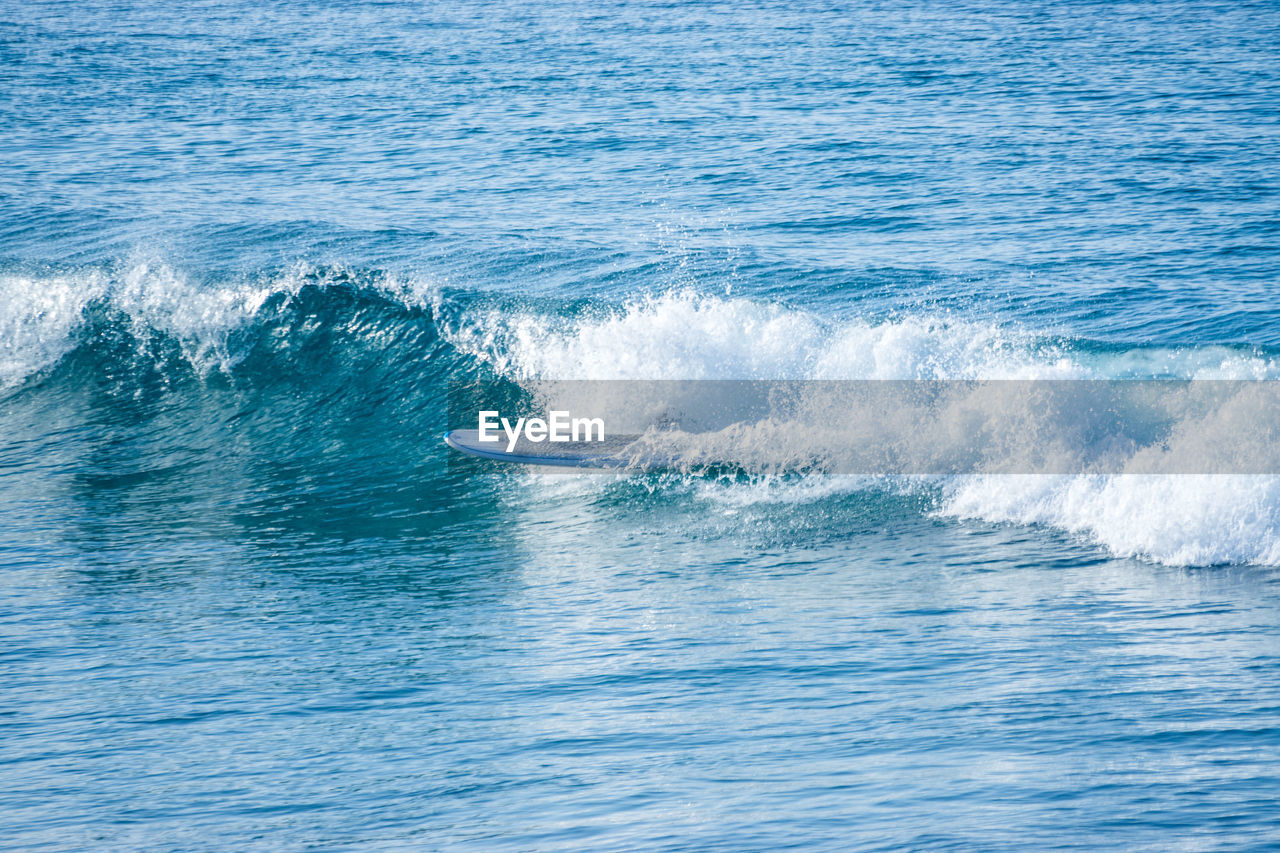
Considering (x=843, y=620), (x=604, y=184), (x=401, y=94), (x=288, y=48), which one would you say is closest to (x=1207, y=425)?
(x=843, y=620)

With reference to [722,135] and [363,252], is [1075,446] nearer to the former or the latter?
[363,252]

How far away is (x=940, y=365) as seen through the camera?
42.8 feet

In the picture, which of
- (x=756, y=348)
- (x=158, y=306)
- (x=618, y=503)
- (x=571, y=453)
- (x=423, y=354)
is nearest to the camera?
(x=618, y=503)

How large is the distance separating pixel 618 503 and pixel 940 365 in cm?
411

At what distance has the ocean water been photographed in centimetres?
643

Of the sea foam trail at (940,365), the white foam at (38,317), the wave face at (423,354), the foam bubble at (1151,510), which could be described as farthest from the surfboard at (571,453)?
the white foam at (38,317)

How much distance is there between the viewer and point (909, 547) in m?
9.90

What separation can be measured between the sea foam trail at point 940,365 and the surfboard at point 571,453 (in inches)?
40.8

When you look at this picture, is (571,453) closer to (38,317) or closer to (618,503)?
(618,503)

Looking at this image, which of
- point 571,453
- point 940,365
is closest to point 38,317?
point 571,453

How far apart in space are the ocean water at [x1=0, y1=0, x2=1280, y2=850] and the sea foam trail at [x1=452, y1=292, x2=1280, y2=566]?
51 mm

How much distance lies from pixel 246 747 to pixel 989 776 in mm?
4300

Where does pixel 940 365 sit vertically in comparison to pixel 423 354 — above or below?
below

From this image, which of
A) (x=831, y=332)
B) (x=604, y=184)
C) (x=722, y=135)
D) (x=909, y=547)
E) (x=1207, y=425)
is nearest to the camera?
(x=909, y=547)
